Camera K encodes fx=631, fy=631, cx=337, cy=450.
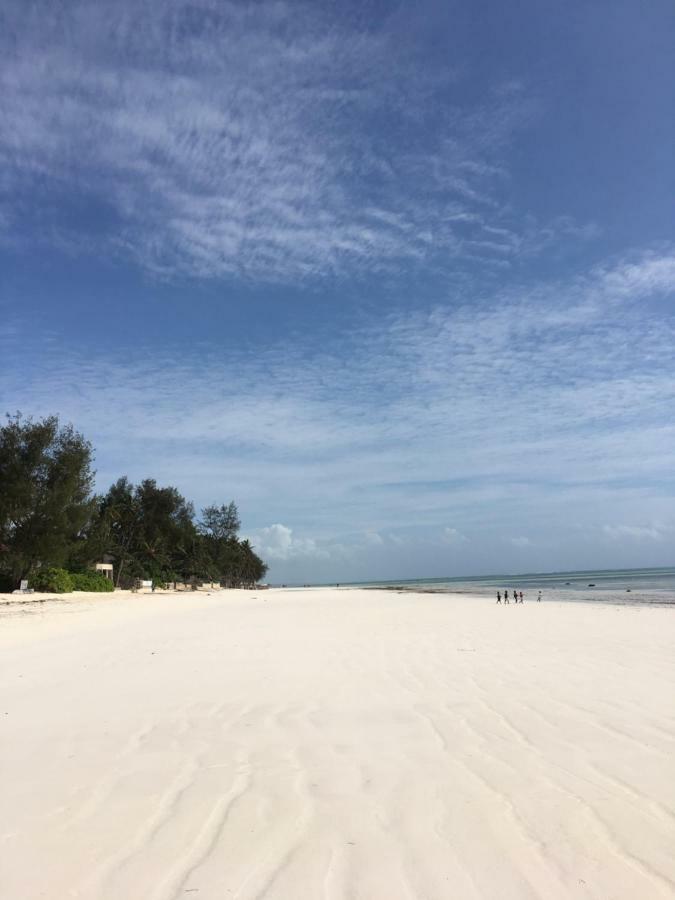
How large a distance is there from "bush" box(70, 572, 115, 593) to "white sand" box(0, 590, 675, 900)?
108 feet

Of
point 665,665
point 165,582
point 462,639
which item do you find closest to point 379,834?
point 665,665

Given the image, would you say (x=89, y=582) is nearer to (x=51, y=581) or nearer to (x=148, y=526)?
(x=51, y=581)

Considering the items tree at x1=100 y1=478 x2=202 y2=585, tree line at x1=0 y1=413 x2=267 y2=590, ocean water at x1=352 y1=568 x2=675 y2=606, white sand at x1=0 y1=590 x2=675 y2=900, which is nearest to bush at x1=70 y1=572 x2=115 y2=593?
tree line at x1=0 y1=413 x2=267 y2=590

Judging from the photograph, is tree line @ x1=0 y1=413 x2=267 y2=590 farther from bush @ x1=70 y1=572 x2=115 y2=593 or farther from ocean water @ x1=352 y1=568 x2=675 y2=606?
ocean water @ x1=352 y1=568 x2=675 y2=606

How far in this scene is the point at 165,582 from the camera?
71.2 metres

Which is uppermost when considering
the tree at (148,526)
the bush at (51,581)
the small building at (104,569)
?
the tree at (148,526)

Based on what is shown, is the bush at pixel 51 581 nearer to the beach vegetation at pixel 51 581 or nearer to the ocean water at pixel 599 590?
the beach vegetation at pixel 51 581

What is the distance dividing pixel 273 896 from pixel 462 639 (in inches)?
458

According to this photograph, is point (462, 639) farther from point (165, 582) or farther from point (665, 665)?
point (165, 582)

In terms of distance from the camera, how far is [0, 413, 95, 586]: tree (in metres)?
35.4

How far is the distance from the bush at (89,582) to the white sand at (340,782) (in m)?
32.9

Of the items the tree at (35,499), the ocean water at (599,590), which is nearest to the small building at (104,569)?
the tree at (35,499)

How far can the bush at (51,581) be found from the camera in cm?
3553

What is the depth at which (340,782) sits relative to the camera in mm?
4406
